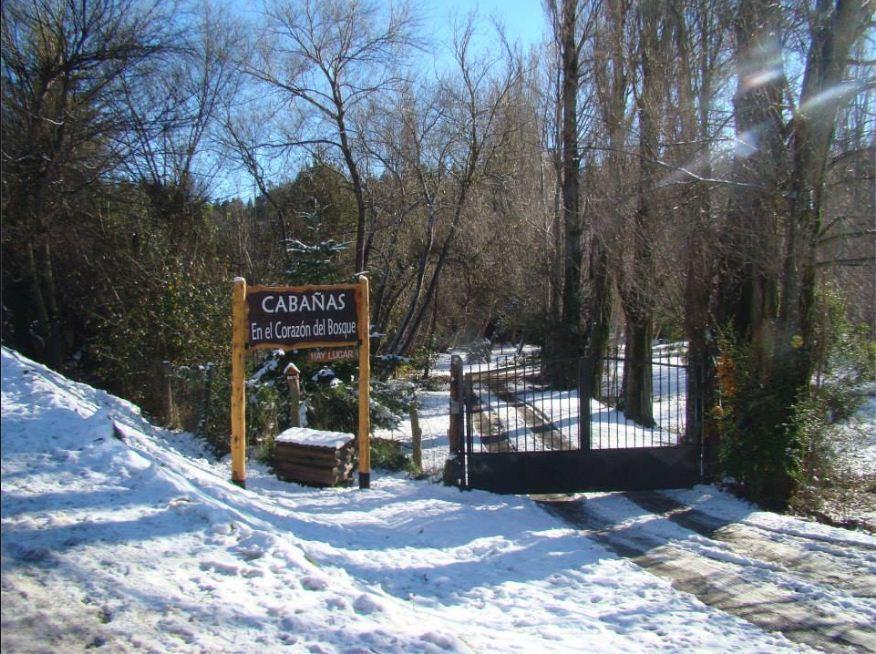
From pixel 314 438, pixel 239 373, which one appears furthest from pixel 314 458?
pixel 239 373

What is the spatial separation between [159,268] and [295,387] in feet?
15.4

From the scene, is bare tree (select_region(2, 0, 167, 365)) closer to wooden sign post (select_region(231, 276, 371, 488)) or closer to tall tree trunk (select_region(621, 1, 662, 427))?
wooden sign post (select_region(231, 276, 371, 488))

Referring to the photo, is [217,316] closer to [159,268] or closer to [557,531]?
[159,268]

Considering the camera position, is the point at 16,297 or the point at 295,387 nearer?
the point at 295,387

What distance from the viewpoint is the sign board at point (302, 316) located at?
7.71m

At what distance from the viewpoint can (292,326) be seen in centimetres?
788

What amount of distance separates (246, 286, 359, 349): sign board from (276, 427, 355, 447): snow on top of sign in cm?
131

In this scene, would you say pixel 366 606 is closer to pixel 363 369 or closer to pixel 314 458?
pixel 363 369

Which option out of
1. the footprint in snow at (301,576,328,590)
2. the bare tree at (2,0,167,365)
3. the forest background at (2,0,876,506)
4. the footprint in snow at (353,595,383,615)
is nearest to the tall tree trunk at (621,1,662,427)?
the forest background at (2,0,876,506)

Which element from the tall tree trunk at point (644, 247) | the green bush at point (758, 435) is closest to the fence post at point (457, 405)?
the tall tree trunk at point (644, 247)

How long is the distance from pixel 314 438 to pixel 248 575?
4.83 meters

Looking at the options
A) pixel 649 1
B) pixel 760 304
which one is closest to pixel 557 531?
pixel 760 304

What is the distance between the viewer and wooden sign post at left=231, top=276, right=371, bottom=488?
756 cm

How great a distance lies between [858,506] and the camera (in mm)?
8234
